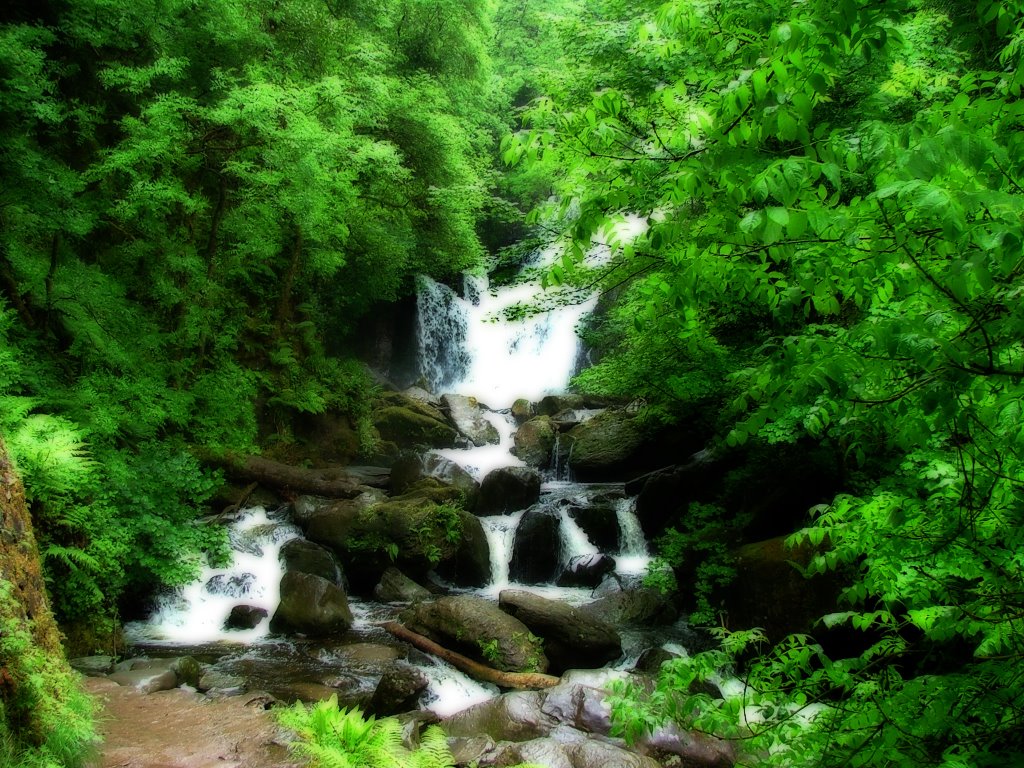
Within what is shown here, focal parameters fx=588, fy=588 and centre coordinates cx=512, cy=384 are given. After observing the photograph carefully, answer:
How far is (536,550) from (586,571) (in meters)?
1.08

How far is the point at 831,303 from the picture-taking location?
219 centimetres

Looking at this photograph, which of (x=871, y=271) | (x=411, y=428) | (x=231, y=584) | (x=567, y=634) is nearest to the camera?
(x=871, y=271)

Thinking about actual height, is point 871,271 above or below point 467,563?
above

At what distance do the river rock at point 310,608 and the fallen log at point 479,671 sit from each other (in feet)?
3.43

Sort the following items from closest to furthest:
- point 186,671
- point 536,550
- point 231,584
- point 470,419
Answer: point 186,671
point 231,584
point 536,550
point 470,419

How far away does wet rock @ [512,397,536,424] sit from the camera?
18.9 m

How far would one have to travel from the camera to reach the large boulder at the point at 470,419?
1750 cm

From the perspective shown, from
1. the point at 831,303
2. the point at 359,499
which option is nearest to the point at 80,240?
the point at 359,499

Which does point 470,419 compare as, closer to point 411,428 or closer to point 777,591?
point 411,428

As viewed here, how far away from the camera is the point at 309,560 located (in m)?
10.4

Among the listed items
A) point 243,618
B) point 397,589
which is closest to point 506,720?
point 397,589

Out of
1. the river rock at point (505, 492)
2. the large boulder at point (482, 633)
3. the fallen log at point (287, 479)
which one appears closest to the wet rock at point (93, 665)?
the large boulder at point (482, 633)

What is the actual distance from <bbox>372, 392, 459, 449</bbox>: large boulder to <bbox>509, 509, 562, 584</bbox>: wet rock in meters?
5.81

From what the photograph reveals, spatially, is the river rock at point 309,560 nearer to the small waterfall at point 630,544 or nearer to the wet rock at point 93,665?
the wet rock at point 93,665
